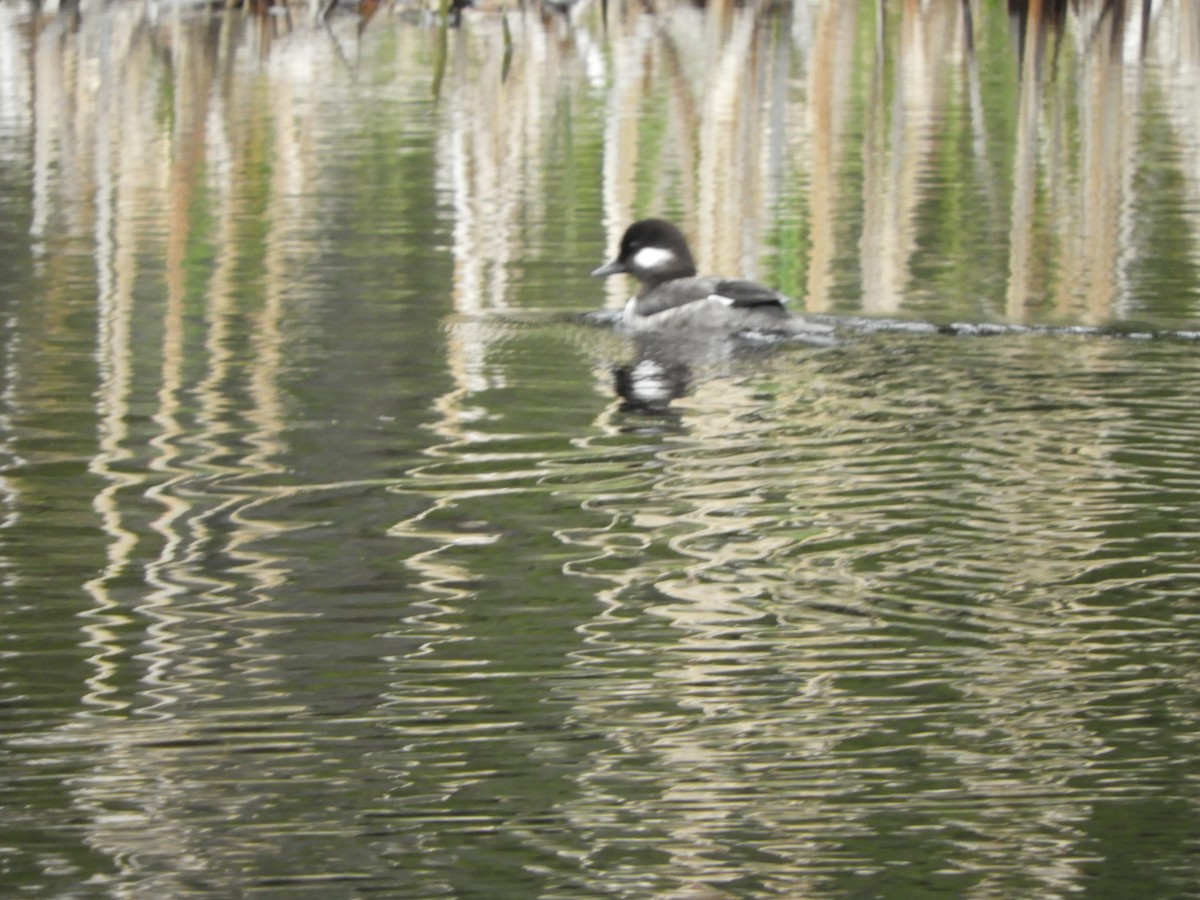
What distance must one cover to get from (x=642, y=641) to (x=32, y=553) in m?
1.59

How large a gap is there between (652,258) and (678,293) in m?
0.53

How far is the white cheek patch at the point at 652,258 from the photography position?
9.24 meters

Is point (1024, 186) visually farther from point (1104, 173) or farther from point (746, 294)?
point (746, 294)

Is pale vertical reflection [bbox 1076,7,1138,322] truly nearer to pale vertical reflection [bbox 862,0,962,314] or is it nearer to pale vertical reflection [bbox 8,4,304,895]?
pale vertical reflection [bbox 862,0,962,314]

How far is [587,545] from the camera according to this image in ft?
16.7

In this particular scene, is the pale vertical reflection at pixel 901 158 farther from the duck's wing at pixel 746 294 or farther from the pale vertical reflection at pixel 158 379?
the pale vertical reflection at pixel 158 379

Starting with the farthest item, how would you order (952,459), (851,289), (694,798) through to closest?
(851,289) < (952,459) < (694,798)

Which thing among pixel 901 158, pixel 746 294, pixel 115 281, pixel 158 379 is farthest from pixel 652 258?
pixel 158 379

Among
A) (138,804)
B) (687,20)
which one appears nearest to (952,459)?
(138,804)

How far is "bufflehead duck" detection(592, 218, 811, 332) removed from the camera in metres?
8.17

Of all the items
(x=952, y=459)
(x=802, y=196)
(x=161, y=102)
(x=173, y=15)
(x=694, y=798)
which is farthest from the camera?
(x=173, y=15)

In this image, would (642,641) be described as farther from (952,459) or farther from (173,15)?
(173,15)

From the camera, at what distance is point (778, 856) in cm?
330

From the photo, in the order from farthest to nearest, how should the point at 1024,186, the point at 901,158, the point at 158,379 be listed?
the point at 901,158
the point at 1024,186
the point at 158,379
